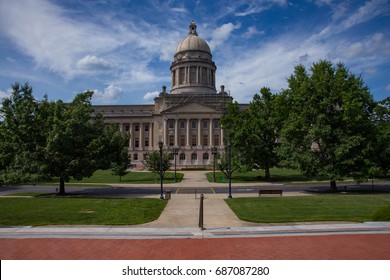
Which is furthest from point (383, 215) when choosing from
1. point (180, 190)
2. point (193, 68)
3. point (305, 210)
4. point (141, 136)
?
point (193, 68)

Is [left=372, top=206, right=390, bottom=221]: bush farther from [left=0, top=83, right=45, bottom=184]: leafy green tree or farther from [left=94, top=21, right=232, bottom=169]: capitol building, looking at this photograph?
[left=94, top=21, right=232, bottom=169]: capitol building

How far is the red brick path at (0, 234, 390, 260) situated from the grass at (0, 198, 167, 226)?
145 inches

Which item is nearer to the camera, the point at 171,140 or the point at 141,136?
the point at 171,140

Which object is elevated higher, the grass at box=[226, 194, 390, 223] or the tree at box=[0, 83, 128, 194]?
the tree at box=[0, 83, 128, 194]

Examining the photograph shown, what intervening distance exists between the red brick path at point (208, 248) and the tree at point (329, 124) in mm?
16521

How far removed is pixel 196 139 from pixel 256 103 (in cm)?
3673

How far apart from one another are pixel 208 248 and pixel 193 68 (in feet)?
291

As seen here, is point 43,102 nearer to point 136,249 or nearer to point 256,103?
point 136,249

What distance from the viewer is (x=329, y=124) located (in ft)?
97.0

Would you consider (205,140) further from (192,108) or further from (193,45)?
(193,45)

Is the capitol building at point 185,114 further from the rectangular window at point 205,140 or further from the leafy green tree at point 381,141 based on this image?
the leafy green tree at point 381,141

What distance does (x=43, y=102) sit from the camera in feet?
101

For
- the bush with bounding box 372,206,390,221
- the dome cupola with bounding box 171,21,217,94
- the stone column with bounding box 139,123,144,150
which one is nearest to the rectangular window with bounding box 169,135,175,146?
the stone column with bounding box 139,123,144,150

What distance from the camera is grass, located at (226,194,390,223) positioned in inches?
643
